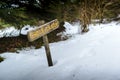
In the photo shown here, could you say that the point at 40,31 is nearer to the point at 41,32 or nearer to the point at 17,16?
the point at 41,32

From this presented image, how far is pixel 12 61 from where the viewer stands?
702cm

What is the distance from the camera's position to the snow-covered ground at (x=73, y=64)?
5.22 m

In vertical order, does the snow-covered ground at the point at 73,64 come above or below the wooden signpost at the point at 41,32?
below

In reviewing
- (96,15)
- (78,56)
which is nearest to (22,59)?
(78,56)

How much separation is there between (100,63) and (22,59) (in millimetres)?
2348

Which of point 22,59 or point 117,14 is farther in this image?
point 117,14

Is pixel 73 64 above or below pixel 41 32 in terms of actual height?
below

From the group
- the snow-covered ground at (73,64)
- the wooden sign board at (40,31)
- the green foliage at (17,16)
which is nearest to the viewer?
the snow-covered ground at (73,64)

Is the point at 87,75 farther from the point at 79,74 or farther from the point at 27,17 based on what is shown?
the point at 27,17

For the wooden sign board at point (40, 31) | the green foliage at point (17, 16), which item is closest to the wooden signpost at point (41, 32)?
the wooden sign board at point (40, 31)

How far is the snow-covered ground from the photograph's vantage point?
522 cm

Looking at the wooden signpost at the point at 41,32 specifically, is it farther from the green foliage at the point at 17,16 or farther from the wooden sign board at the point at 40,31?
the green foliage at the point at 17,16

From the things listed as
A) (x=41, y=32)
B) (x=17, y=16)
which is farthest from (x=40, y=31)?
(x=17, y=16)

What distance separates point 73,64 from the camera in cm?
567
